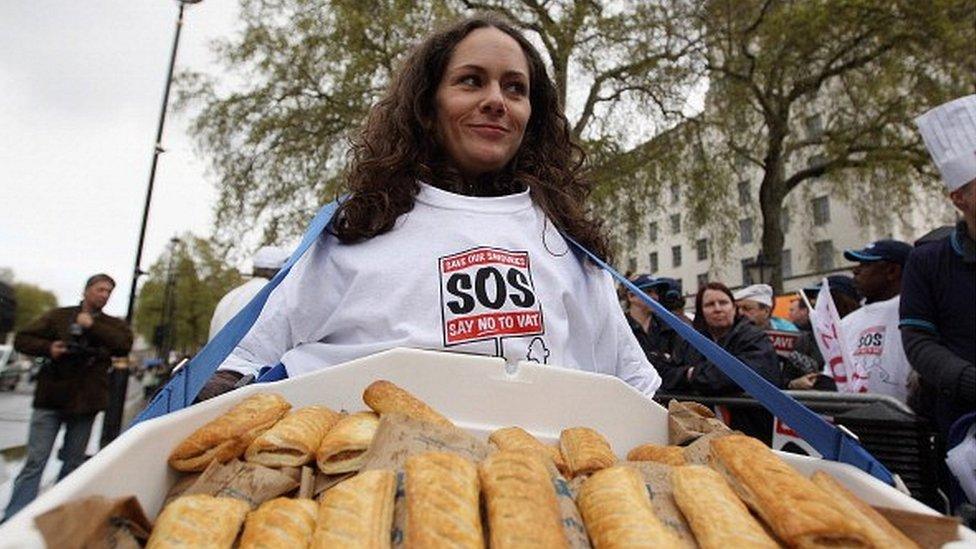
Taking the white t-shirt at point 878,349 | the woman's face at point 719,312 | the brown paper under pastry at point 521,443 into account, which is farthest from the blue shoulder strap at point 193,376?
the woman's face at point 719,312

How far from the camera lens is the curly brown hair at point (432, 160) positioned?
2092 mm

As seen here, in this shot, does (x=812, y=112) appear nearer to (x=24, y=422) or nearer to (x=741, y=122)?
(x=741, y=122)

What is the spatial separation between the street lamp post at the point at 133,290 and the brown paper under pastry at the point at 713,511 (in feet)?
23.7

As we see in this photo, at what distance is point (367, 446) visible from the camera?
3.93 ft

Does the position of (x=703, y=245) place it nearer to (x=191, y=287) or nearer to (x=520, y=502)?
(x=520, y=502)

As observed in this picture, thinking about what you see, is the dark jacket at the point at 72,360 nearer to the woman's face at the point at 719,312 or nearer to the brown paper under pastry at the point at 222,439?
the woman's face at the point at 719,312

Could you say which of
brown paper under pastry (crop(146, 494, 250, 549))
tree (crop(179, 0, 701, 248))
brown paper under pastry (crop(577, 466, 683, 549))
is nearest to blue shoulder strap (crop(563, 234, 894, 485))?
brown paper under pastry (crop(577, 466, 683, 549))

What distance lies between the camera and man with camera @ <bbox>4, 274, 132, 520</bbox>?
6.39 metres

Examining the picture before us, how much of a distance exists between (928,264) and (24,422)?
16135mm

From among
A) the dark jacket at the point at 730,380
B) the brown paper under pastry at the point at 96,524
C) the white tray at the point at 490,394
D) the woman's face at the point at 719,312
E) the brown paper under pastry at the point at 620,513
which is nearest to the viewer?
the brown paper under pastry at the point at 96,524

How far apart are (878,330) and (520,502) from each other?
4.19 metres

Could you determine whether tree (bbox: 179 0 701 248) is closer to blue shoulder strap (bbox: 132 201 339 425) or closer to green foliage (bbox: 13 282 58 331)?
blue shoulder strap (bbox: 132 201 339 425)

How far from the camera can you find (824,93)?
61.2 ft

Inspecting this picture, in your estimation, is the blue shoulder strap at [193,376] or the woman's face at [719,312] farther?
the woman's face at [719,312]
